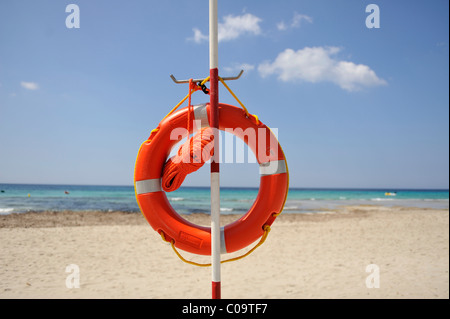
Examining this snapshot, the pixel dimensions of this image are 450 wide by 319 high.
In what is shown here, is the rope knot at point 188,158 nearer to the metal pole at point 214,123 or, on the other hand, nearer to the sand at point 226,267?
the metal pole at point 214,123

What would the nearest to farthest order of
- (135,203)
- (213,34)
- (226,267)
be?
(213,34)
(226,267)
(135,203)

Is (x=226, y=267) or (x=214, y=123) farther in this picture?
(x=226, y=267)

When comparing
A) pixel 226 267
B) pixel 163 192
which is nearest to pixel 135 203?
pixel 226 267

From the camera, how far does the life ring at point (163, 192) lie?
71.6 inches

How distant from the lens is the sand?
10.9 feet

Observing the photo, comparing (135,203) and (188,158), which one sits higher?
(188,158)

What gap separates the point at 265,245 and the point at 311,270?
1.52 metres

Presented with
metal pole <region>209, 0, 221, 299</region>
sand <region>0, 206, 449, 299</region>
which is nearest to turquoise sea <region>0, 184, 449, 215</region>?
sand <region>0, 206, 449, 299</region>

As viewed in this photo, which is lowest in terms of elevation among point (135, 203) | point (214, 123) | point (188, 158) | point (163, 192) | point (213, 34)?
point (135, 203)

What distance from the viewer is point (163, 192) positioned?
1884 mm

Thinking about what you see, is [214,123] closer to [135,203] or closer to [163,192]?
[163,192]

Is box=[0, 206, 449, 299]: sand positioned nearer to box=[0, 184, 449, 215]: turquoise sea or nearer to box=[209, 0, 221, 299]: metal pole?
box=[0, 184, 449, 215]: turquoise sea

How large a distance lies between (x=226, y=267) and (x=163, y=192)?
2.88 metres

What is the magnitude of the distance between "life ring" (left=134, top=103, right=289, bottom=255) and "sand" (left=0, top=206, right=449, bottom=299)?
1166 mm
